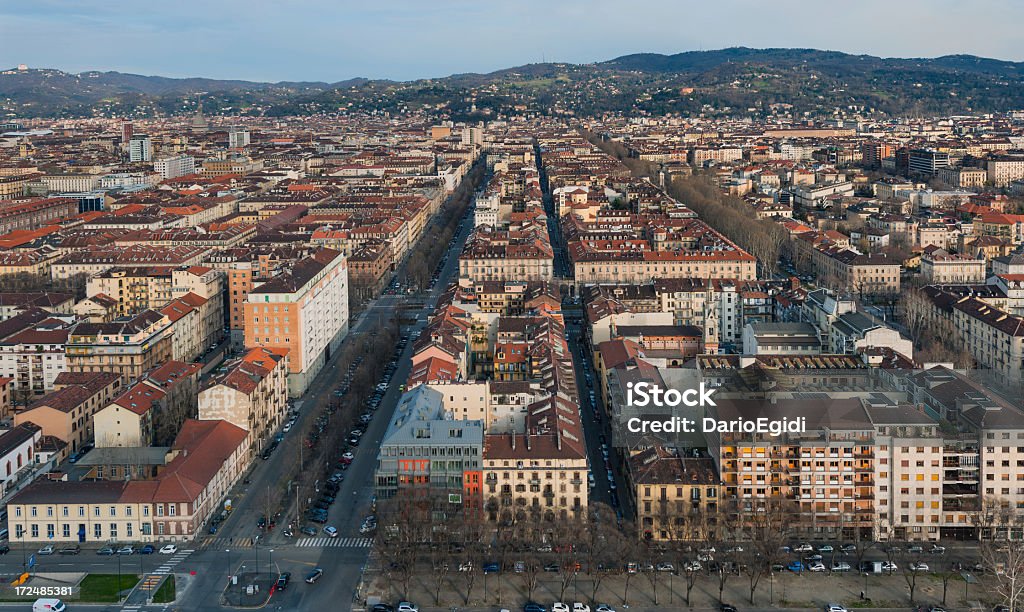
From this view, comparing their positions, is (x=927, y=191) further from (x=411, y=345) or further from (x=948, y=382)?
(x=948, y=382)

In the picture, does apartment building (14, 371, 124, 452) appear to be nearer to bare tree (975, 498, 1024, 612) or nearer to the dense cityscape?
the dense cityscape

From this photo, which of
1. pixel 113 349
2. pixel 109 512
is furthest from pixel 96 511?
pixel 113 349

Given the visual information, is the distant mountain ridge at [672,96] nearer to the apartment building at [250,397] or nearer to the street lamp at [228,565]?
the apartment building at [250,397]

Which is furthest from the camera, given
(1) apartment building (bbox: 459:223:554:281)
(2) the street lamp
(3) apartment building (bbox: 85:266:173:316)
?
(1) apartment building (bbox: 459:223:554:281)

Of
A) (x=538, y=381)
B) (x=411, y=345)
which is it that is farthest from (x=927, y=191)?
(x=538, y=381)

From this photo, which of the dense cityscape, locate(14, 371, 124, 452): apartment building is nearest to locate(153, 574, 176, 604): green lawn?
the dense cityscape

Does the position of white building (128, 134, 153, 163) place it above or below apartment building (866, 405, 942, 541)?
above
